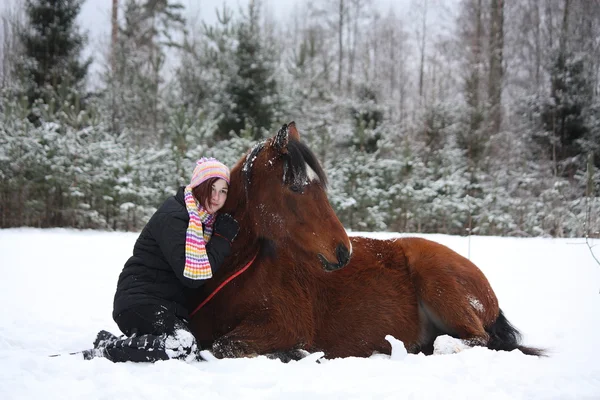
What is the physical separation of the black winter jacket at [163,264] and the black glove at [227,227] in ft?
0.15

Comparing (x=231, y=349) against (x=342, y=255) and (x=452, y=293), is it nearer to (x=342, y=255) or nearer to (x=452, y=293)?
(x=342, y=255)

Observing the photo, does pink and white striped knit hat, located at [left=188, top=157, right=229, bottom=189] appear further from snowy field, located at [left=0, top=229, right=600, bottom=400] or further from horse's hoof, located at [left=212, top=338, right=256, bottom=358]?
snowy field, located at [left=0, top=229, right=600, bottom=400]

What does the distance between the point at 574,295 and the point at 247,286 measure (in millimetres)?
4190

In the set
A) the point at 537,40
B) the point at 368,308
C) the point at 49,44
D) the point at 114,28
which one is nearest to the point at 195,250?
the point at 368,308

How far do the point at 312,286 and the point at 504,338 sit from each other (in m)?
1.64

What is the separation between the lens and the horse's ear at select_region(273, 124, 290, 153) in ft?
9.91

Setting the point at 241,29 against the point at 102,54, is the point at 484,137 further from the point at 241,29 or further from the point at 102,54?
the point at 102,54

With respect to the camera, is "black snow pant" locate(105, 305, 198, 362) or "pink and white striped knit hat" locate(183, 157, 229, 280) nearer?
"black snow pant" locate(105, 305, 198, 362)

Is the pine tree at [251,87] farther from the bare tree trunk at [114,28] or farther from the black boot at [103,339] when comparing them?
the black boot at [103,339]

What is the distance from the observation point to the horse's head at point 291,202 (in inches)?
115

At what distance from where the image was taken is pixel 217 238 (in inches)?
119

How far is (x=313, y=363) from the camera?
2.61 m

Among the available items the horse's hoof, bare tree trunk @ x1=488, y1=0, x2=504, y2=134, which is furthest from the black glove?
bare tree trunk @ x1=488, y1=0, x2=504, y2=134

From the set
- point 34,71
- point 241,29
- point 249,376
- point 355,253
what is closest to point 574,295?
point 355,253
